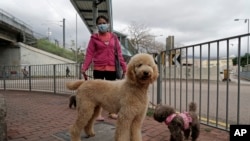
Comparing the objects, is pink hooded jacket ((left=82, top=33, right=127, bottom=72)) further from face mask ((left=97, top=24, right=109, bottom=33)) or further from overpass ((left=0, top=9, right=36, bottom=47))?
overpass ((left=0, top=9, right=36, bottom=47))

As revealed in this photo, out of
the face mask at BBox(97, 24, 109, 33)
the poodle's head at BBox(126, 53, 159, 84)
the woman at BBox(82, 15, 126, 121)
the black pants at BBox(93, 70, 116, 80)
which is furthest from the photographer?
the black pants at BBox(93, 70, 116, 80)

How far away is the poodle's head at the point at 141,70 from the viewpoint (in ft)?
10.8

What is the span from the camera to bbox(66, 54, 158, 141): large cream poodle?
3.41m

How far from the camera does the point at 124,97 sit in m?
3.63

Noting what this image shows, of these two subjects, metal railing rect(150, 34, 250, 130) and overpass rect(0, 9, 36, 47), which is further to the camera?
overpass rect(0, 9, 36, 47)

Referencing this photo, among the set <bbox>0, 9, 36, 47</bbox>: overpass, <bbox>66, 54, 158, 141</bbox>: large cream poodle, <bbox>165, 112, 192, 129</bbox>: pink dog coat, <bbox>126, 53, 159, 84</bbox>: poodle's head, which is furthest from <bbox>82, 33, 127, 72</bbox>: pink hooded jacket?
<bbox>0, 9, 36, 47</bbox>: overpass

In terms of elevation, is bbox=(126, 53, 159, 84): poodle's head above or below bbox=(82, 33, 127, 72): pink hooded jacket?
below

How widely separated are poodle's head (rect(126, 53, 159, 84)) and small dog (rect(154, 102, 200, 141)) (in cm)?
94

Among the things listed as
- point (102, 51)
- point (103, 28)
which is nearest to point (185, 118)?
point (102, 51)

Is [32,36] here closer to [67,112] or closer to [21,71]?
[21,71]

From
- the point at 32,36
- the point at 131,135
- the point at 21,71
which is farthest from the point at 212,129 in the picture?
the point at 32,36

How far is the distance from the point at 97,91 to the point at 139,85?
29.8 inches

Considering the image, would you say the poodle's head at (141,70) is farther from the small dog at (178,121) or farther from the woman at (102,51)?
the woman at (102,51)

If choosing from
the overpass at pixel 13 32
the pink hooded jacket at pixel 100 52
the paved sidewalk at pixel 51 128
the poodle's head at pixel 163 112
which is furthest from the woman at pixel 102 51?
the overpass at pixel 13 32
